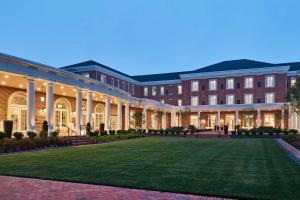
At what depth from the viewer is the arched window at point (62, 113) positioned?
29.0 meters

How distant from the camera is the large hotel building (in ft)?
91.0

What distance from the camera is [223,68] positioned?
174 feet

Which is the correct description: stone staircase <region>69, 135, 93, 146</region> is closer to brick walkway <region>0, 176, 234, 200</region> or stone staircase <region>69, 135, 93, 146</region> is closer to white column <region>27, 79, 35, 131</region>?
white column <region>27, 79, 35, 131</region>

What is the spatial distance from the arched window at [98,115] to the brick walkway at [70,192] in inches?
1153

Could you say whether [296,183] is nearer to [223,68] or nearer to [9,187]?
[9,187]

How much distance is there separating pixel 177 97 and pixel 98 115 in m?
25.6

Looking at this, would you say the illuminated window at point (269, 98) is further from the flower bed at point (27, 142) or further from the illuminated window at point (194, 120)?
the flower bed at point (27, 142)

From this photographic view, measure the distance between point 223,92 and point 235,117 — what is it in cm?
568

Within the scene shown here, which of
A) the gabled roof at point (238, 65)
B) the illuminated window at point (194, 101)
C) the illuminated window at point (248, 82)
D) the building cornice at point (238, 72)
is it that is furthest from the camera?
the illuminated window at point (194, 101)

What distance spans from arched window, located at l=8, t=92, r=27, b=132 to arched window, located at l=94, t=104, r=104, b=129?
12.4 metres

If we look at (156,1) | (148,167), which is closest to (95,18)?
(156,1)

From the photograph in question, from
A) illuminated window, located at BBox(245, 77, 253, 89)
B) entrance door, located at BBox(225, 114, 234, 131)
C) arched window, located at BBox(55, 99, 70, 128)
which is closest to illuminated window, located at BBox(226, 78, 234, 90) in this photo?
illuminated window, located at BBox(245, 77, 253, 89)

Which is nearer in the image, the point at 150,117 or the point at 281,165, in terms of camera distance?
the point at 281,165

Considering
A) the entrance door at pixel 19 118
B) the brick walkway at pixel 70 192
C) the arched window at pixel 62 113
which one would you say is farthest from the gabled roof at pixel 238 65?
the brick walkway at pixel 70 192
